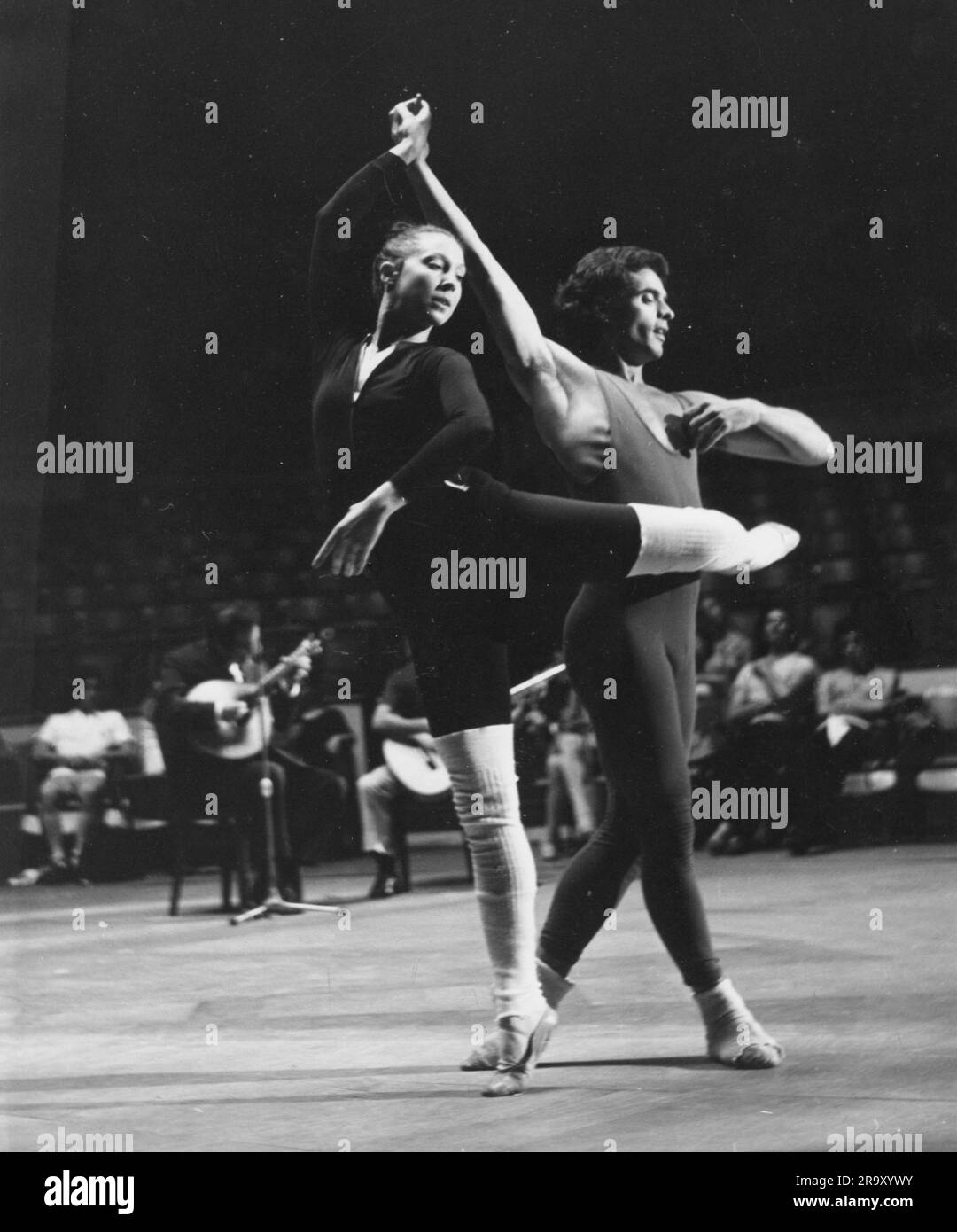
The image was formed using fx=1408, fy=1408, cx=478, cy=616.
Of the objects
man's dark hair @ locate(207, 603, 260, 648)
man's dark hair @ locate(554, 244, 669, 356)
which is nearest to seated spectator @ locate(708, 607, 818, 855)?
man's dark hair @ locate(554, 244, 669, 356)

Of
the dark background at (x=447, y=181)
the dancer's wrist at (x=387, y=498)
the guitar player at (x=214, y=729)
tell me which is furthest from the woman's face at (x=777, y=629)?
the guitar player at (x=214, y=729)

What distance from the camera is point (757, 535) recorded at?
14.1 ft

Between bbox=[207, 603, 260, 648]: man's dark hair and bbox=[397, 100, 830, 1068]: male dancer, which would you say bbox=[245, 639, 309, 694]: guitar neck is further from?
bbox=[397, 100, 830, 1068]: male dancer

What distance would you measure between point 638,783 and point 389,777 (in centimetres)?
75

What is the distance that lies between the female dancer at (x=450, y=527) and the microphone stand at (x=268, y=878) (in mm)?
535

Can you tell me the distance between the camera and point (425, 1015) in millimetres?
4199

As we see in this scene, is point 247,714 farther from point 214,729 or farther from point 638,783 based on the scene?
point 638,783

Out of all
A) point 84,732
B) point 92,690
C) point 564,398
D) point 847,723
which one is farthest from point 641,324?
point 84,732

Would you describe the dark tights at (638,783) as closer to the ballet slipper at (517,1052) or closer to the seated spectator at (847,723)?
the ballet slipper at (517,1052)

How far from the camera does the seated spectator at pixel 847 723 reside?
4293mm

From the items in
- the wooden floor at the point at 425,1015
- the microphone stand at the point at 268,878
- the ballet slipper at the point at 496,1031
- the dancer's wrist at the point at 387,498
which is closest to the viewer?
the wooden floor at the point at 425,1015
